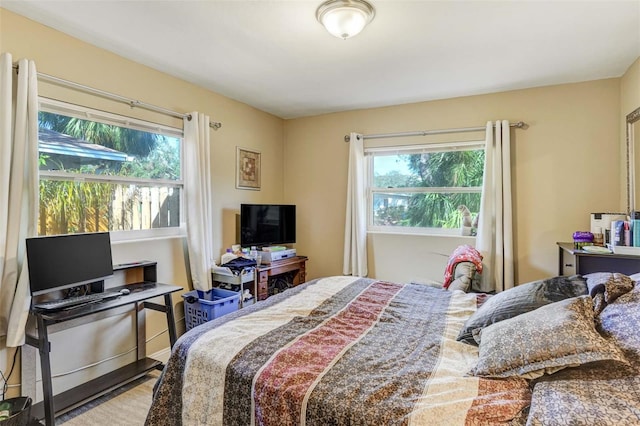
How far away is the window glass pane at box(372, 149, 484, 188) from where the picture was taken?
3.58m

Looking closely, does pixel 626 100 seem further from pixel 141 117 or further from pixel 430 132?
pixel 141 117

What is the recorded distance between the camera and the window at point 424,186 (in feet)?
11.8

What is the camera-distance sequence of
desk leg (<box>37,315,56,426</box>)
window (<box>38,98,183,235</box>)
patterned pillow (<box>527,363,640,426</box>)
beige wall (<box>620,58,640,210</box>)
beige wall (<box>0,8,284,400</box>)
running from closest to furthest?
patterned pillow (<box>527,363,640,426</box>) < desk leg (<box>37,315,56,426</box>) < beige wall (<box>0,8,284,400</box>) < window (<box>38,98,183,235</box>) < beige wall (<box>620,58,640,210</box>)

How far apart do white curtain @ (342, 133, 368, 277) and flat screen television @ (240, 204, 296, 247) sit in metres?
0.67

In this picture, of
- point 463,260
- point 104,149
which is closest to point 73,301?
point 104,149

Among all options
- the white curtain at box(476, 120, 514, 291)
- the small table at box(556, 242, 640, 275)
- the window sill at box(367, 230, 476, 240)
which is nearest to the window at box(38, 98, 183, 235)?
the window sill at box(367, 230, 476, 240)

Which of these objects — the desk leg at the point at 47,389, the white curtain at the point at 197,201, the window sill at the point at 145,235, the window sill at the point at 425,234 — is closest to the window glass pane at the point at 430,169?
the window sill at the point at 425,234

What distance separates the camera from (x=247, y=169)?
3887mm

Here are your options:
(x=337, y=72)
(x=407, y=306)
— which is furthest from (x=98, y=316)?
(x=337, y=72)

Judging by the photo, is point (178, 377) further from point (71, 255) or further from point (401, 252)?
point (401, 252)

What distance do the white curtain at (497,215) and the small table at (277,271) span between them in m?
1.90

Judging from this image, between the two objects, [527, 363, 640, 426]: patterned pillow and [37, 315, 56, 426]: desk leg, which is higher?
[527, 363, 640, 426]: patterned pillow

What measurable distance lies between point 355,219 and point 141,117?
2.35 meters

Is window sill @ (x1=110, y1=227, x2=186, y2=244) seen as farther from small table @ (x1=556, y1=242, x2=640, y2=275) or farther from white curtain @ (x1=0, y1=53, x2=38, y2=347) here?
small table @ (x1=556, y1=242, x2=640, y2=275)
